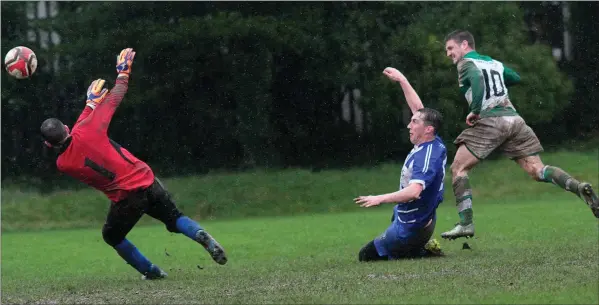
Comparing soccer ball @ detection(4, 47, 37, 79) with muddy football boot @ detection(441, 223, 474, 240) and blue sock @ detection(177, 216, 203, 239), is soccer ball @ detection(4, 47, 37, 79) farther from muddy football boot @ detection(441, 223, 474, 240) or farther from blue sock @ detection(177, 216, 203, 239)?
muddy football boot @ detection(441, 223, 474, 240)

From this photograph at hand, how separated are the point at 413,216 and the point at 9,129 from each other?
23179mm

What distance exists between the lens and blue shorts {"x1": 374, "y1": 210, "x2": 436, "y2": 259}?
383 inches

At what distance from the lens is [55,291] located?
29.1 ft

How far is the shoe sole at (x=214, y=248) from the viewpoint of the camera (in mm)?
8969

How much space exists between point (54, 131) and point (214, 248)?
66.0 inches

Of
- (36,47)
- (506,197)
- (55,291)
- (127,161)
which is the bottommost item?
(506,197)

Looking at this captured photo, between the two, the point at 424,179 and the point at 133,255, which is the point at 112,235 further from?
the point at 424,179

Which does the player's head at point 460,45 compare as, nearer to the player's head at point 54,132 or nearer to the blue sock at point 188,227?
the blue sock at point 188,227

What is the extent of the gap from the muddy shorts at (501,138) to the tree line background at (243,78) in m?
19.0

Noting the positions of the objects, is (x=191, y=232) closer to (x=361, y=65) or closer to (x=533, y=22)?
(x=361, y=65)

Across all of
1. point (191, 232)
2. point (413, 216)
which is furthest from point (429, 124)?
point (191, 232)

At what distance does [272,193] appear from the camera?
86.1 feet

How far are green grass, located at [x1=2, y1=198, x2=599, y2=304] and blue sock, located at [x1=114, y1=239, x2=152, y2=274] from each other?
0.66 feet

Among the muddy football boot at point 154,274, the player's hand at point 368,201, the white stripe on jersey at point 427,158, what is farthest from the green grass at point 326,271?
the white stripe on jersey at point 427,158
